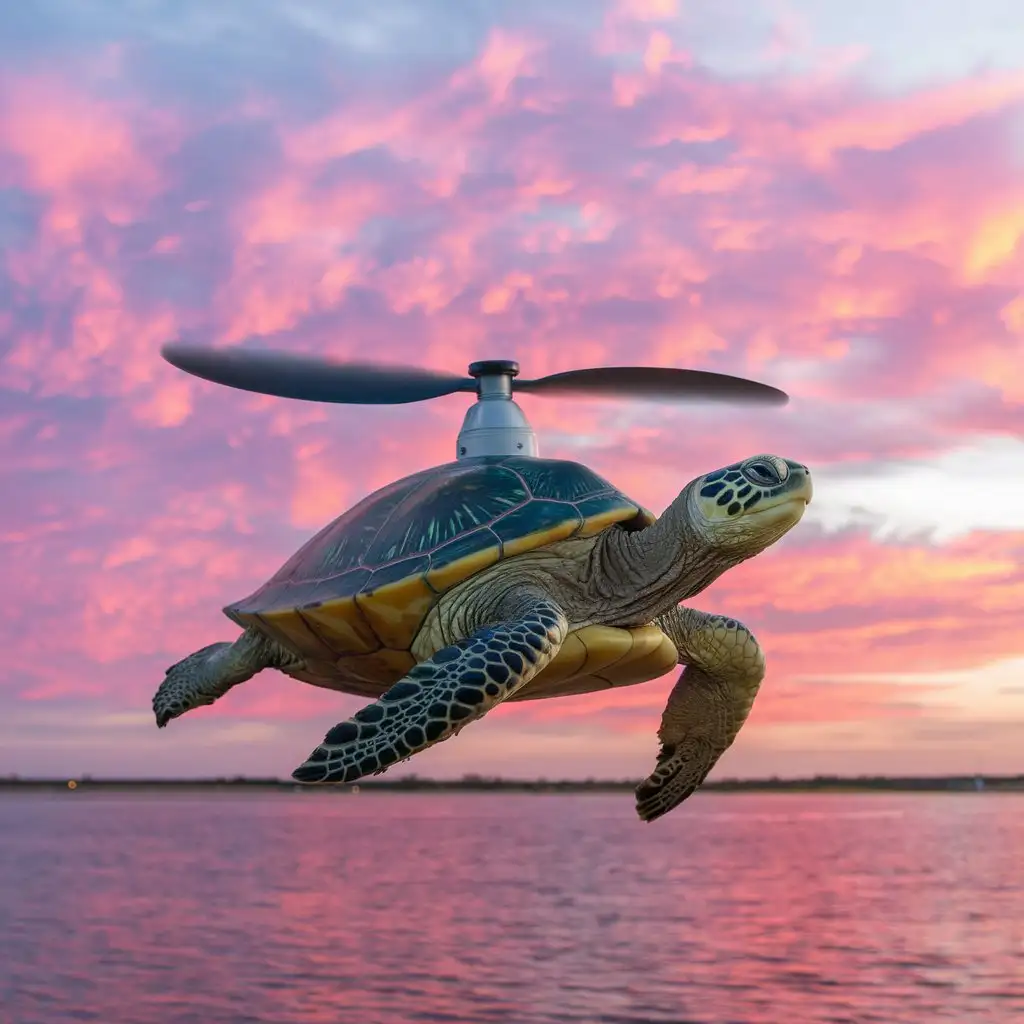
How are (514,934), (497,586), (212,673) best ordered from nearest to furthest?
(497,586) < (212,673) < (514,934)

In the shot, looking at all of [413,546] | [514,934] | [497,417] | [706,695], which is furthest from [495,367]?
[514,934]

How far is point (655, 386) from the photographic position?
5.24 meters

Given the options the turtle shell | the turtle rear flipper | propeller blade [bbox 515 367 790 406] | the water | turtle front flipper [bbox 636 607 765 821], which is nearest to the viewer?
propeller blade [bbox 515 367 790 406]

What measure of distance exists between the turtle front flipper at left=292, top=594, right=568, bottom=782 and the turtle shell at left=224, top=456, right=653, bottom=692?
13.6 inches

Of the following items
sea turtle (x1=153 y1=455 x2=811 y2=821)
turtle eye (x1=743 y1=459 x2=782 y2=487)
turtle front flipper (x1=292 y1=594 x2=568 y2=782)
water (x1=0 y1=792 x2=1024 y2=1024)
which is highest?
turtle eye (x1=743 y1=459 x2=782 y2=487)

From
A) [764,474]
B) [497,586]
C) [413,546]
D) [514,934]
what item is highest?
[764,474]

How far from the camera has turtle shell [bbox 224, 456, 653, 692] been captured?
560 centimetres

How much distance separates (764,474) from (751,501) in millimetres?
139

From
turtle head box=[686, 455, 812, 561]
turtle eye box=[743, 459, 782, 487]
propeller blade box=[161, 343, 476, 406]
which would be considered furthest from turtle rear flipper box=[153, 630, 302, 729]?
turtle eye box=[743, 459, 782, 487]

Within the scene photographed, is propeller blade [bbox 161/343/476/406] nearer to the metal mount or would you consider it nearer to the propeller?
the propeller

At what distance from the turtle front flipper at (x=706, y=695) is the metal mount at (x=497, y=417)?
227cm

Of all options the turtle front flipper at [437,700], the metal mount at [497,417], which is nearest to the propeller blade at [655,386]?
the metal mount at [497,417]

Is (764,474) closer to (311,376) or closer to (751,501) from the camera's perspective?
(751,501)

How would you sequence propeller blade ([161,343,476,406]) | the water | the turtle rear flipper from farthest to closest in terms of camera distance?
the water, the turtle rear flipper, propeller blade ([161,343,476,406])
